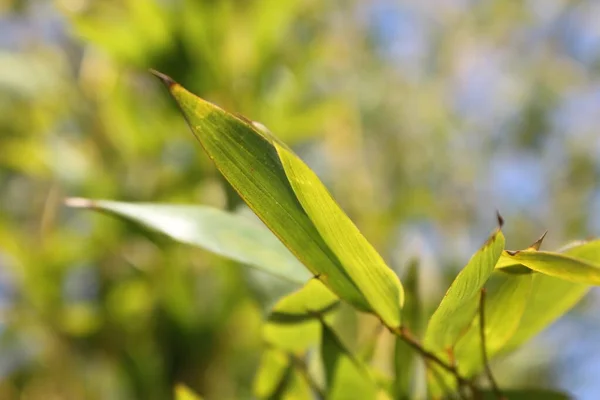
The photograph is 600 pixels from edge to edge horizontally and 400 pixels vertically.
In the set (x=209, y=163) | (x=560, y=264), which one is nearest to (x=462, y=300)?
(x=560, y=264)

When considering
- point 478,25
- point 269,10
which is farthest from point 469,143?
point 269,10

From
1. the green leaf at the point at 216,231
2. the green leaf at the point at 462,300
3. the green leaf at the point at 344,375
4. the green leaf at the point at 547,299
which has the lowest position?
the green leaf at the point at 344,375

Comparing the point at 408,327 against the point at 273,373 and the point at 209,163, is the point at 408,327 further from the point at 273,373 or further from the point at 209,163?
the point at 209,163

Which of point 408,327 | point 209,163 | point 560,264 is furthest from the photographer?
point 209,163

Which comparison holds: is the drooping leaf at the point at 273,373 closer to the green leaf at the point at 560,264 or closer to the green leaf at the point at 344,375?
the green leaf at the point at 344,375

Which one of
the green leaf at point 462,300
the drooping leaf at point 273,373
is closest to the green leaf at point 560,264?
the green leaf at point 462,300
